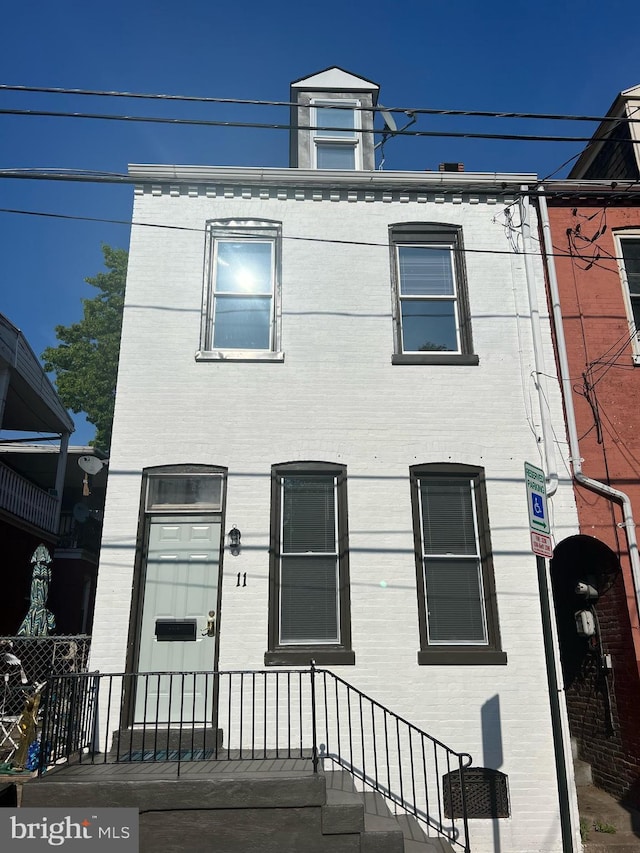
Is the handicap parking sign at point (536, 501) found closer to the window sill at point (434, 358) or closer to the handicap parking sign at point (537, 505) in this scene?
the handicap parking sign at point (537, 505)

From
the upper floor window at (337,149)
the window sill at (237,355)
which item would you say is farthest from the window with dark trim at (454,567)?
the upper floor window at (337,149)

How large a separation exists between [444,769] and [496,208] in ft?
25.0

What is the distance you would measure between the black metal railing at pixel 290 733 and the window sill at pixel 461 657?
76 cm

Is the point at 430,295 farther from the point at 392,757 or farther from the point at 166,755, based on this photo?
the point at 166,755

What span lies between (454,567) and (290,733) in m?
2.74

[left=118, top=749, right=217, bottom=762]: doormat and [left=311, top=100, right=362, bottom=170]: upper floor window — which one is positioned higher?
[left=311, top=100, right=362, bottom=170]: upper floor window

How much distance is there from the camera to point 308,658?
23.2 ft

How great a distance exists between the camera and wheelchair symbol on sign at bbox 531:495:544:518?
5.60 m

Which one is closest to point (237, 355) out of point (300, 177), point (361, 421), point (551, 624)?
point (361, 421)

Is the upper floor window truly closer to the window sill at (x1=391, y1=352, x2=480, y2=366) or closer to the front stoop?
the window sill at (x1=391, y1=352, x2=480, y2=366)

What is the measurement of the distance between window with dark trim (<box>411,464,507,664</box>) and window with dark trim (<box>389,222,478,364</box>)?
171 centimetres

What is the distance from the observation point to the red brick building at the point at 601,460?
7.56 m

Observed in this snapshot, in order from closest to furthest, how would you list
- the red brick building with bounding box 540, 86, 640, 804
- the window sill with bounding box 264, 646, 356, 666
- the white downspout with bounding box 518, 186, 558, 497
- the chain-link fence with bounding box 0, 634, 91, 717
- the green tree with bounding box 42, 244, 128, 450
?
the window sill with bounding box 264, 646, 356, 666 < the chain-link fence with bounding box 0, 634, 91, 717 < the red brick building with bounding box 540, 86, 640, 804 < the white downspout with bounding box 518, 186, 558, 497 < the green tree with bounding box 42, 244, 128, 450

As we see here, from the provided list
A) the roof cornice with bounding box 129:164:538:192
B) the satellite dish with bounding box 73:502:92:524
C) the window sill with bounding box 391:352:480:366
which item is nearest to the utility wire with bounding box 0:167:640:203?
the roof cornice with bounding box 129:164:538:192
